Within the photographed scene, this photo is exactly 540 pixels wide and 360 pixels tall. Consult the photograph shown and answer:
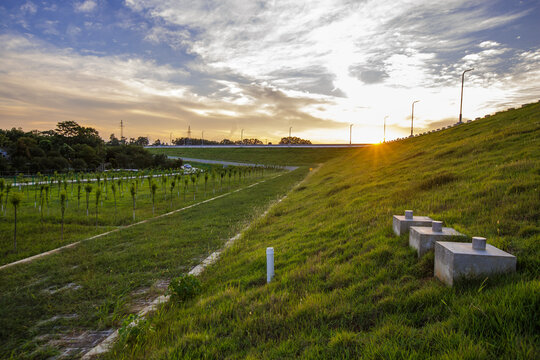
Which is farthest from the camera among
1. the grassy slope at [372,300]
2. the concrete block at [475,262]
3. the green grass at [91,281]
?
the green grass at [91,281]

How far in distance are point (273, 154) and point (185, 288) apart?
10106 centimetres

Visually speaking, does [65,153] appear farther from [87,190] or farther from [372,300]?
[372,300]

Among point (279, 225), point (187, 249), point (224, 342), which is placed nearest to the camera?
point (224, 342)

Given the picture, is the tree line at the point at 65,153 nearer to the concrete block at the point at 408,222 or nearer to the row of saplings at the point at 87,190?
the row of saplings at the point at 87,190

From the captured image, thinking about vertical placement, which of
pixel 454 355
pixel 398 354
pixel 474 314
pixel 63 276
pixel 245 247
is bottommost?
pixel 63 276

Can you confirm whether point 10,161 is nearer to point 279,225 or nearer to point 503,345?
point 279,225

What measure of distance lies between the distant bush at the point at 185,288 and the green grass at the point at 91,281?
832mm

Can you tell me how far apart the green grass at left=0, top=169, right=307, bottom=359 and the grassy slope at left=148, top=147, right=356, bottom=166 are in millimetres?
80584

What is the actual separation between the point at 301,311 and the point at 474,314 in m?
2.12

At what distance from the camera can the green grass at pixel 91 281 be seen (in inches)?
194

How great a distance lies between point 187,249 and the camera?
30.6 feet

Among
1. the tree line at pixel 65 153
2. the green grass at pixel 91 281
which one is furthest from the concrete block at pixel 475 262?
the tree line at pixel 65 153

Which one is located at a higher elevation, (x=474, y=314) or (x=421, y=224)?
(x=421, y=224)

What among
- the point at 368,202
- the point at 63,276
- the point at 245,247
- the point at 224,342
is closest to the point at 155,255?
the point at 63,276
